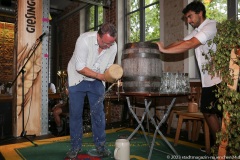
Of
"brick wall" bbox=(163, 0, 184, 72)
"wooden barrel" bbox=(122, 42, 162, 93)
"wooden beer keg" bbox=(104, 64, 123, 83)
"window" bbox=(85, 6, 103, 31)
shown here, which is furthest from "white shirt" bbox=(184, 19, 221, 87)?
"window" bbox=(85, 6, 103, 31)

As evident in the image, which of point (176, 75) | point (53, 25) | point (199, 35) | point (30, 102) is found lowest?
point (30, 102)

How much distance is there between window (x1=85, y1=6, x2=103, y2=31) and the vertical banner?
12.2 ft

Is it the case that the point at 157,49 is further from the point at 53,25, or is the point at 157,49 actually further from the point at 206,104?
the point at 53,25

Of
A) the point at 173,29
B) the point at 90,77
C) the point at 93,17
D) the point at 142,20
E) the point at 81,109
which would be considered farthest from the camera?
the point at 93,17

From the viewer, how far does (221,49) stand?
64.4 inches

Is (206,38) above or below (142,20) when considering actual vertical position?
below

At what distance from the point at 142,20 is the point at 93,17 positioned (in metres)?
2.58

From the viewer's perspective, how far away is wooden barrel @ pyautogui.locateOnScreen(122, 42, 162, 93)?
2.30m

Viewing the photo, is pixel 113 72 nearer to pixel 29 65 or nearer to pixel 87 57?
pixel 87 57

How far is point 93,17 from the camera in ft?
26.1

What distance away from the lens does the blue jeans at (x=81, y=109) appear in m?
2.59

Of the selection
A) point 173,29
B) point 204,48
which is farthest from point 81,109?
point 173,29

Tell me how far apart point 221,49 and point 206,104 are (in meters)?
0.83

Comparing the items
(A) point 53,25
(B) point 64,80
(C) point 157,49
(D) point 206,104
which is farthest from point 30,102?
(A) point 53,25
